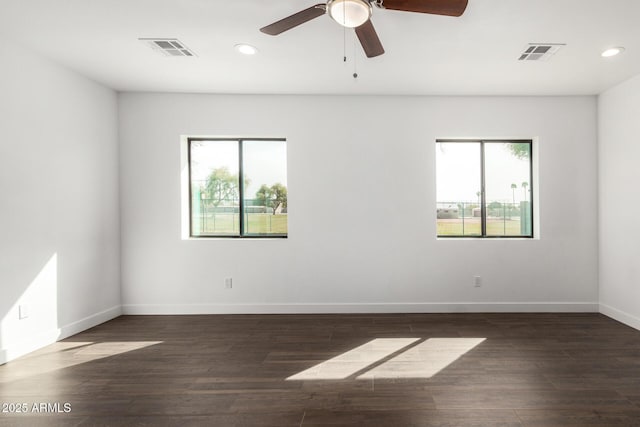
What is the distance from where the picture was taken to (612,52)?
10.0 feet

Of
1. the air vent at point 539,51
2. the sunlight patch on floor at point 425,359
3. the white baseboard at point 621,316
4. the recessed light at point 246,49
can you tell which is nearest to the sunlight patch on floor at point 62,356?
the sunlight patch on floor at point 425,359

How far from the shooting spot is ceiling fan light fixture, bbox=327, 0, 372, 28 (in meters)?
1.78

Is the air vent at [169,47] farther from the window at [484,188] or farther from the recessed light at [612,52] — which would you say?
the recessed light at [612,52]

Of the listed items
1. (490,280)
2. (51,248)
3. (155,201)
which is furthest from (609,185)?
(51,248)

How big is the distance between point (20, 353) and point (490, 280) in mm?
5181

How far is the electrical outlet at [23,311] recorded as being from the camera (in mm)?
3000

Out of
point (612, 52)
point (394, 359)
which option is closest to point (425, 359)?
point (394, 359)

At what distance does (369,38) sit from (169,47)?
194 centimetres

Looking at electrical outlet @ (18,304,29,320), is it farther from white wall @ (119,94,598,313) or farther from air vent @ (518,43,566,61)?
air vent @ (518,43,566,61)

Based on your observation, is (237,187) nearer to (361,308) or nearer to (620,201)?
(361,308)

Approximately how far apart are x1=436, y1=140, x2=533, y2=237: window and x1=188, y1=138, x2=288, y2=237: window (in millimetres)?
2209

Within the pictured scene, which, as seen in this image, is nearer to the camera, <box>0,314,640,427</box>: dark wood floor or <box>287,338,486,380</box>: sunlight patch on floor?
<box>0,314,640,427</box>: dark wood floor

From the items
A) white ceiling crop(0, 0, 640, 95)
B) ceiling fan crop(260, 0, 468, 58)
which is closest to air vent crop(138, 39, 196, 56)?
white ceiling crop(0, 0, 640, 95)

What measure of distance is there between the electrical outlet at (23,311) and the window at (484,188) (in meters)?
4.65
